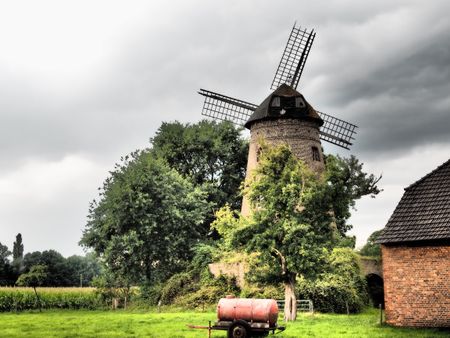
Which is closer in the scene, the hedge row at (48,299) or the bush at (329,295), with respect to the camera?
the bush at (329,295)

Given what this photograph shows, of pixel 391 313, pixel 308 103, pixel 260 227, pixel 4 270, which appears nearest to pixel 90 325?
pixel 260 227

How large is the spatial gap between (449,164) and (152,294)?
25.0 metres

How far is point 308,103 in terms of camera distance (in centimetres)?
4203

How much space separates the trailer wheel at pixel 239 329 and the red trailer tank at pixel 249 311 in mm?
390

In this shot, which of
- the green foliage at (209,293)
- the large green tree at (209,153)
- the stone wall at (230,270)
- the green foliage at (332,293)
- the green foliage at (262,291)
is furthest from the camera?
the large green tree at (209,153)

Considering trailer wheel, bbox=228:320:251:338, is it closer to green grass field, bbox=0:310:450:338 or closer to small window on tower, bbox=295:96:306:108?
green grass field, bbox=0:310:450:338

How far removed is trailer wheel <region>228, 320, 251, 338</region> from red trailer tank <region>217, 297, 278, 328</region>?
1.28 feet

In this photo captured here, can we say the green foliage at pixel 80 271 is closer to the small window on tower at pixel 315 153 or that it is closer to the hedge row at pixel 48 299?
the hedge row at pixel 48 299

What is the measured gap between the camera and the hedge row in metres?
40.6

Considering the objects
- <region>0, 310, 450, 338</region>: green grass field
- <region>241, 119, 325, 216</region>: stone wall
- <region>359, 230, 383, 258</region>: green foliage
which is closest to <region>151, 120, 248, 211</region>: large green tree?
<region>241, 119, 325, 216</region>: stone wall

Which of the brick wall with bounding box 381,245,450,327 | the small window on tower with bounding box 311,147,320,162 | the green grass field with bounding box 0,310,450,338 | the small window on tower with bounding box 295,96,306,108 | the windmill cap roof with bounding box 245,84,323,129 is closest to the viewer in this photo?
the green grass field with bounding box 0,310,450,338

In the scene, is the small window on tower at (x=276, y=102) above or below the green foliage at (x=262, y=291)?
above

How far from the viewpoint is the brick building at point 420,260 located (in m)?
20.8

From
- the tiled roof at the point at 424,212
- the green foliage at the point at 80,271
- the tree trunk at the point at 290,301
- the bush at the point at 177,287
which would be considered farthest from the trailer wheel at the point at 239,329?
the green foliage at the point at 80,271
